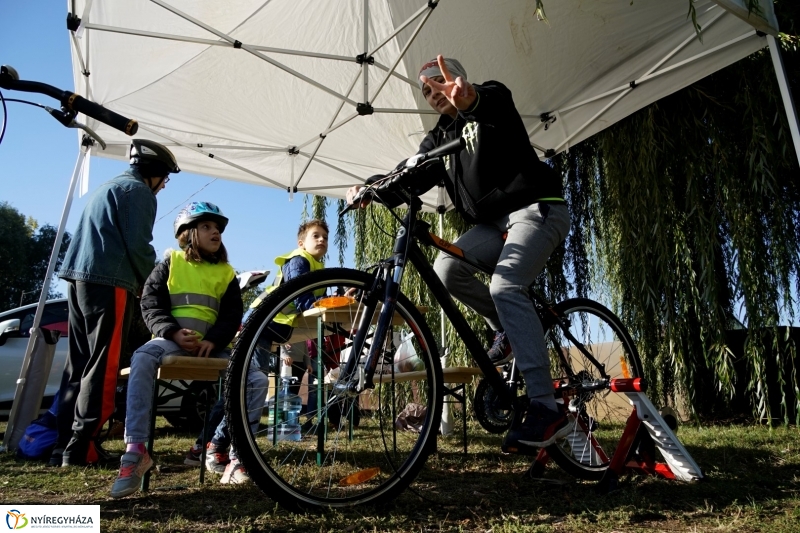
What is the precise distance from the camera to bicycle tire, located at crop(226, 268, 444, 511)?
1.85 m

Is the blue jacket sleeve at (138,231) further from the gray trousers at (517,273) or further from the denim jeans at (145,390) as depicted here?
the gray trousers at (517,273)

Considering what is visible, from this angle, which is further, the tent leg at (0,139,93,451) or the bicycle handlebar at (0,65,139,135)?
the tent leg at (0,139,93,451)

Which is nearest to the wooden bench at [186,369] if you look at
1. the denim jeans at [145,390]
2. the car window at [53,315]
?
the denim jeans at [145,390]

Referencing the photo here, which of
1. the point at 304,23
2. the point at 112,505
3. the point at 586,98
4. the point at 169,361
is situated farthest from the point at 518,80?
the point at 112,505

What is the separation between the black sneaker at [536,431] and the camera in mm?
2191

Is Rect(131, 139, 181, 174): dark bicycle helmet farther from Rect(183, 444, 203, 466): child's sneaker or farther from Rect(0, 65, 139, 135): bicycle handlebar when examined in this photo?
Rect(0, 65, 139, 135): bicycle handlebar

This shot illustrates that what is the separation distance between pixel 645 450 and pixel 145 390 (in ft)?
7.21

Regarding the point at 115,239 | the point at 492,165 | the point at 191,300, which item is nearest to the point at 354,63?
the point at 115,239

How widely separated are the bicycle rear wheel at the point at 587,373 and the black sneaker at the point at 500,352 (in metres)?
0.19

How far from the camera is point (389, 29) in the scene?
4531 millimetres

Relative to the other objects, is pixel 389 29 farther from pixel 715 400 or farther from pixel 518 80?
pixel 715 400

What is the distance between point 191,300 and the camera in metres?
3.23

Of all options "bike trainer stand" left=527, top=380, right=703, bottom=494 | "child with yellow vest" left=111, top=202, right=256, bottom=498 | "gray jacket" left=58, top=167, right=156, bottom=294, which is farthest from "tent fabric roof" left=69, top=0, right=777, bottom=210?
"bike trainer stand" left=527, top=380, right=703, bottom=494

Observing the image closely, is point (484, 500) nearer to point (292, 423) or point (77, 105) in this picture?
point (292, 423)
